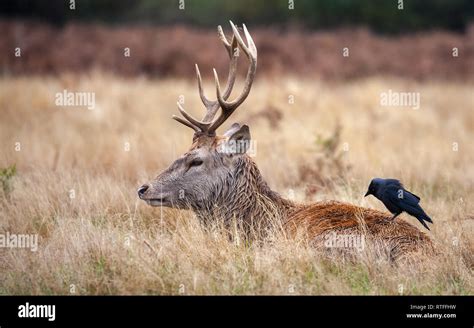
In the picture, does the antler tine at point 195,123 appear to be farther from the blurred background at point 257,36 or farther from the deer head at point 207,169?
the blurred background at point 257,36

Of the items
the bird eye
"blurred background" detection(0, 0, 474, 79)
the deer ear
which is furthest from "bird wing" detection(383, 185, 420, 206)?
"blurred background" detection(0, 0, 474, 79)

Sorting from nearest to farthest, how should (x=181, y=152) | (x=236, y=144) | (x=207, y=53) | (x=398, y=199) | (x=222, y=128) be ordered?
(x=398, y=199) < (x=236, y=144) < (x=222, y=128) < (x=181, y=152) < (x=207, y=53)

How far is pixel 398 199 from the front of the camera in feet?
26.2

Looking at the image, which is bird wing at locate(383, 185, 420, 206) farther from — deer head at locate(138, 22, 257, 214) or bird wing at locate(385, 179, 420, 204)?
deer head at locate(138, 22, 257, 214)

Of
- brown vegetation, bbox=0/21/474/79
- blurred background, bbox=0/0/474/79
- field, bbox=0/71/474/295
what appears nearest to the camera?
field, bbox=0/71/474/295

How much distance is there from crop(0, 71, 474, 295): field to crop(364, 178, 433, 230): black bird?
0.42 m

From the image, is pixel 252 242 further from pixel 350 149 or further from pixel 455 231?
pixel 350 149

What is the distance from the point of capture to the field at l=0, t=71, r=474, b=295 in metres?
7.55

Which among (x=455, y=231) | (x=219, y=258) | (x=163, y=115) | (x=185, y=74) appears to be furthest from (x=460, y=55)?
(x=219, y=258)

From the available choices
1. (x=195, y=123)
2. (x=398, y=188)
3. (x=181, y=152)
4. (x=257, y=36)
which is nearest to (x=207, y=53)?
(x=257, y=36)

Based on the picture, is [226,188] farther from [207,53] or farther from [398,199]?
[207,53]

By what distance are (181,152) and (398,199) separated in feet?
21.3
